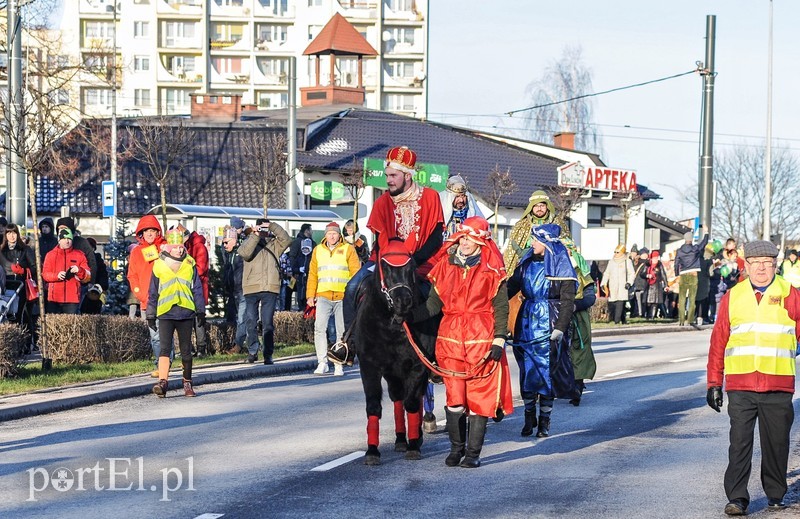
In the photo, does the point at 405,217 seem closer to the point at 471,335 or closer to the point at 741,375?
the point at 471,335

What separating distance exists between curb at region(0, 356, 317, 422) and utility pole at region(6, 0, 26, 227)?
3.70 m

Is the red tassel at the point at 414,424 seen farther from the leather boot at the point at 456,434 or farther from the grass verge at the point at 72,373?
the grass verge at the point at 72,373

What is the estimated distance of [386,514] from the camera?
8234mm

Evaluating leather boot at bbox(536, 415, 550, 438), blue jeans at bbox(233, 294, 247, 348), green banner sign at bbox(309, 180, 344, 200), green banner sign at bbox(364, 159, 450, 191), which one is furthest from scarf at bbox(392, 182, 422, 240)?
green banner sign at bbox(309, 180, 344, 200)

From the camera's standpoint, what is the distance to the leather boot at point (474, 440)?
397 inches

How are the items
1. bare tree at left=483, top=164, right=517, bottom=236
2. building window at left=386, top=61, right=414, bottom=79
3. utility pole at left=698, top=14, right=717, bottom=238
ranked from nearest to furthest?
utility pole at left=698, top=14, right=717, bottom=238
bare tree at left=483, top=164, right=517, bottom=236
building window at left=386, top=61, right=414, bottom=79

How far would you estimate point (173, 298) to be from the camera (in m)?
14.7

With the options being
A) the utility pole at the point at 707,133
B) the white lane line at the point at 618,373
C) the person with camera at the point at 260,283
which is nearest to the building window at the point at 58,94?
the utility pole at the point at 707,133

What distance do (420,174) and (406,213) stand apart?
36986 mm

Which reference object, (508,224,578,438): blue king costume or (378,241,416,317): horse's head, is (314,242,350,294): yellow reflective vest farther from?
(378,241,416,317): horse's head

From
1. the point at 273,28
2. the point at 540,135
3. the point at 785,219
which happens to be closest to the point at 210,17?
the point at 273,28

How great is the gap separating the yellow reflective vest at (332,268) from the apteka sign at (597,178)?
4019 cm

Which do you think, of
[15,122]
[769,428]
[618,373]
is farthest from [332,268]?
[769,428]

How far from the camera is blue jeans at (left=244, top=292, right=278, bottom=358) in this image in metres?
18.9
